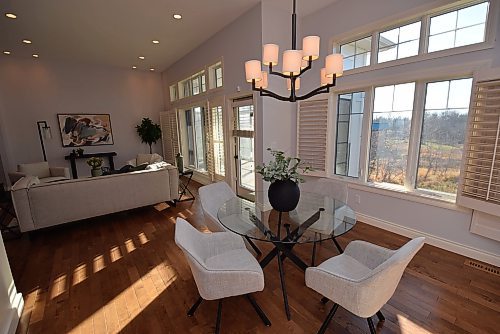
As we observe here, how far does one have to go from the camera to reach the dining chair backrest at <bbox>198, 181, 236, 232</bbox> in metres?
2.34

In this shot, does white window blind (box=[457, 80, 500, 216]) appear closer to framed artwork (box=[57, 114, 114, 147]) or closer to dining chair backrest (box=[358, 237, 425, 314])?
dining chair backrest (box=[358, 237, 425, 314])

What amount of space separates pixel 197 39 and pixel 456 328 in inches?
230

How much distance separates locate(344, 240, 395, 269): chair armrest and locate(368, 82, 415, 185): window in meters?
1.87

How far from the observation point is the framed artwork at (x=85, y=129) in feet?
22.0

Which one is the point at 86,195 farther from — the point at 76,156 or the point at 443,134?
the point at 443,134

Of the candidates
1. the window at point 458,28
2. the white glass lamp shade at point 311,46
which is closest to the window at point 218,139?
the white glass lamp shade at point 311,46

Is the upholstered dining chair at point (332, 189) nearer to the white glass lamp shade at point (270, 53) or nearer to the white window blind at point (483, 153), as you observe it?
the white window blind at point (483, 153)

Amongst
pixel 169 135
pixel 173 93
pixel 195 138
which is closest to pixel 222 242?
pixel 195 138

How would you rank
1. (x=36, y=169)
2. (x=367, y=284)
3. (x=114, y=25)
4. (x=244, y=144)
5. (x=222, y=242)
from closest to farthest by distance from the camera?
(x=367, y=284)
(x=222, y=242)
(x=114, y=25)
(x=244, y=144)
(x=36, y=169)

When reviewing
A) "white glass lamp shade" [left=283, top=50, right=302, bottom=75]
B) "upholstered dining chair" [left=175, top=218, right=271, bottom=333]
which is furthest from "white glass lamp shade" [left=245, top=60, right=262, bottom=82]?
"upholstered dining chair" [left=175, top=218, right=271, bottom=333]

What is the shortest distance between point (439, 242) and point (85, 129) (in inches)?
339

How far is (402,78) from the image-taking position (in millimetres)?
2934

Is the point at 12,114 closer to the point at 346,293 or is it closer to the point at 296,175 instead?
the point at 296,175

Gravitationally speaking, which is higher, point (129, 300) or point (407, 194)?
point (407, 194)
